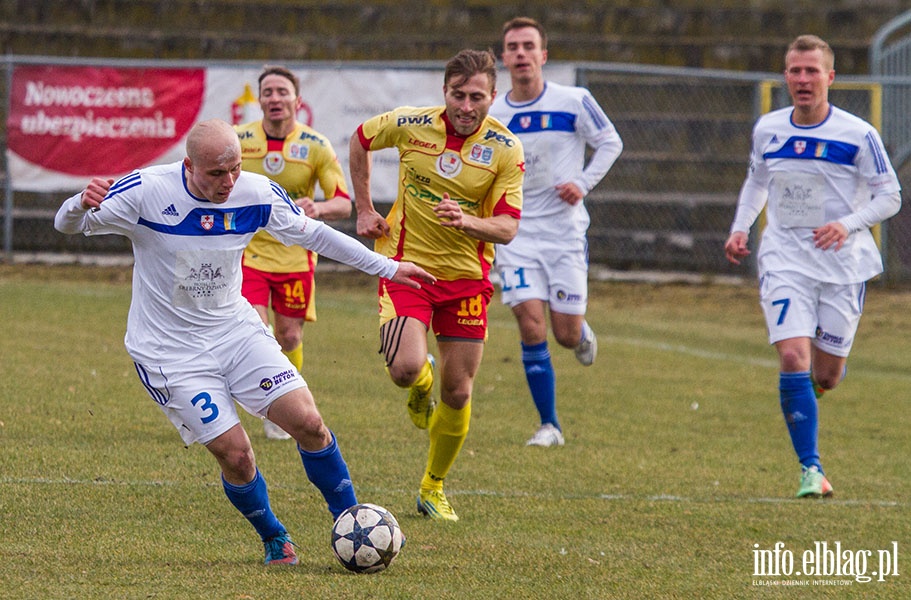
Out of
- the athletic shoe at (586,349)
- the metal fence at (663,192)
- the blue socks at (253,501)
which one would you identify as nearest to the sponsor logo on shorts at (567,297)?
the athletic shoe at (586,349)

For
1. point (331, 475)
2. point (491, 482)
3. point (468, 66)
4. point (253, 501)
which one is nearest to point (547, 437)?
point (491, 482)

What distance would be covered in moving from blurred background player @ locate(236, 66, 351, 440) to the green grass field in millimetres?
789

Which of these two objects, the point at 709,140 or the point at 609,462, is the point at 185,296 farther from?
the point at 709,140

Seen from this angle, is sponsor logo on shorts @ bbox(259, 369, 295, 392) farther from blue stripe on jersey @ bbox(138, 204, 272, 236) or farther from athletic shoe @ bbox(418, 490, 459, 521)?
athletic shoe @ bbox(418, 490, 459, 521)

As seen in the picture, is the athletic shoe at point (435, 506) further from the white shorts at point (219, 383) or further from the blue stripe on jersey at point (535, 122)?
the blue stripe on jersey at point (535, 122)

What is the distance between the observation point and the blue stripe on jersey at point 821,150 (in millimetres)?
7781

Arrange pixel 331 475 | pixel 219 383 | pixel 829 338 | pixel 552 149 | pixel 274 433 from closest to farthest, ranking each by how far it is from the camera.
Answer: pixel 219 383 < pixel 331 475 < pixel 829 338 < pixel 274 433 < pixel 552 149

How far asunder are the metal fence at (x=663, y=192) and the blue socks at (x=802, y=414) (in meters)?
9.35

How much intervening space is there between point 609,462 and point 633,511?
1.29 meters

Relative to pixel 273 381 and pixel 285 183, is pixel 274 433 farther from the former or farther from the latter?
pixel 273 381

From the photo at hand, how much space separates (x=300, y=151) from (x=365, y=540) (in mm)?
4003

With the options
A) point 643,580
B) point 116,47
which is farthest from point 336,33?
point 643,580

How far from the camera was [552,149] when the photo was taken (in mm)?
9398

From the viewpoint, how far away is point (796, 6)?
19.2 m
